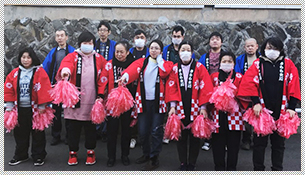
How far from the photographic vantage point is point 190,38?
237 inches

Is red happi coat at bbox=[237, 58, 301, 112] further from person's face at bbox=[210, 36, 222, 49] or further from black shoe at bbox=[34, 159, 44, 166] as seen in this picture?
black shoe at bbox=[34, 159, 44, 166]

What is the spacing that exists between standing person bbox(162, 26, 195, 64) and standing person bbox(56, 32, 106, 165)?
1.40 metres

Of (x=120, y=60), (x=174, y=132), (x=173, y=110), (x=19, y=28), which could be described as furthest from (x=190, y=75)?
(x=19, y=28)

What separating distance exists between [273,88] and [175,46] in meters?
1.98

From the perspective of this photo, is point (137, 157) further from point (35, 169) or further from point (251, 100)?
point (251, 100)

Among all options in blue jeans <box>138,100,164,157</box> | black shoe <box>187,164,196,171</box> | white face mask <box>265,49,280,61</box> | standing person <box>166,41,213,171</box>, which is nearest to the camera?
white face mask <box>265,49,280,61</box>

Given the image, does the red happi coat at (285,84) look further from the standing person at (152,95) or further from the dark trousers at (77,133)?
the dark trousers at (77,133)

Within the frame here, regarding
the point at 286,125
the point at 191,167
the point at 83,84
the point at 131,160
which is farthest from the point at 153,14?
the point at 286,125

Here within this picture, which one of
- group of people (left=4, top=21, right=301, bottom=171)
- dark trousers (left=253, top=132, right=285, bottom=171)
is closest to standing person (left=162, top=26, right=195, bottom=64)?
group of people (left=4, top=21, right=301, bottom=171)

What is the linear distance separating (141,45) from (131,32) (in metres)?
1.33

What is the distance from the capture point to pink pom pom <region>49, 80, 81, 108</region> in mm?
3609

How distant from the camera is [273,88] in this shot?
3.35 m

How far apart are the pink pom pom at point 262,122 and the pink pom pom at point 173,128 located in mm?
901

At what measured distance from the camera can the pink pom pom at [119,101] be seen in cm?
364
